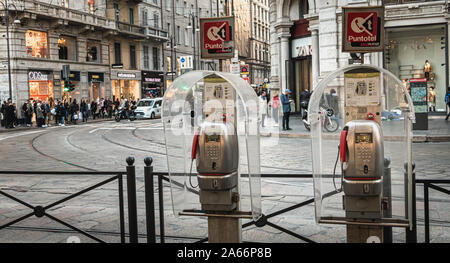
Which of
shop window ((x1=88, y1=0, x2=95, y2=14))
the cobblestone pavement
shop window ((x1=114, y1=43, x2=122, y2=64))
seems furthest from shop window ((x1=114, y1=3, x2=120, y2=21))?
the cobblestone pavement

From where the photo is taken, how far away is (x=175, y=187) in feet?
15.9

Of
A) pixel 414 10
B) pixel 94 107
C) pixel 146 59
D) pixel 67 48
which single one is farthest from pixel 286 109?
pixel 146 59

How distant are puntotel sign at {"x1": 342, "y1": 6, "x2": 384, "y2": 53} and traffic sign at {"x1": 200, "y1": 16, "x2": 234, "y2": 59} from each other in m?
1.19

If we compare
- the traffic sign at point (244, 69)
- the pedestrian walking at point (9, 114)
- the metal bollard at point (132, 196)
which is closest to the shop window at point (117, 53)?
the pedestrian walking at point (9, 114)

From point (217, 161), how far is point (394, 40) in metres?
21.2

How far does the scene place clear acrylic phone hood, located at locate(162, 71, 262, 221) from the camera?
4.34m

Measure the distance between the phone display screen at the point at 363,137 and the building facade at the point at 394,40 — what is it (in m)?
18.0

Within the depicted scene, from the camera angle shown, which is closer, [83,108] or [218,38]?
[218,38]

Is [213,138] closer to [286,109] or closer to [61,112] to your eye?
[286,109]

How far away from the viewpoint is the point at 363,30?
489 cm

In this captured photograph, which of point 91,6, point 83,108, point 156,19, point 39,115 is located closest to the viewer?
point 39,115

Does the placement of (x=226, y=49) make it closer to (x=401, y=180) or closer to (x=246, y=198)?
(x=246, y=198)
